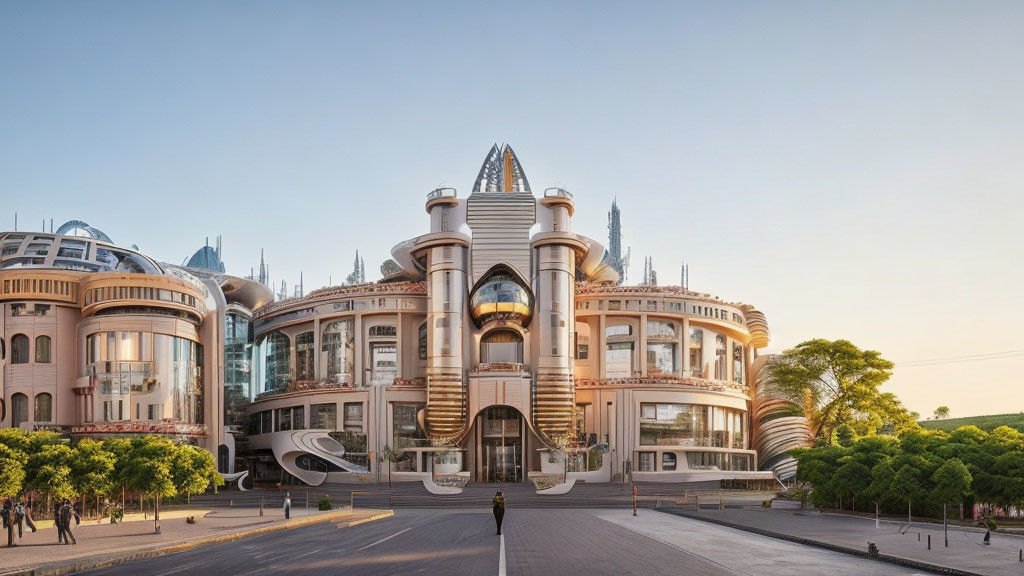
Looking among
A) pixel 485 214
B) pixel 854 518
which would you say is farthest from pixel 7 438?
pixel 485 214

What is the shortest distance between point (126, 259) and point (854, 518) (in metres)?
60.8

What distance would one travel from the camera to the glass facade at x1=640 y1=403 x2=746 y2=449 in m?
88.6

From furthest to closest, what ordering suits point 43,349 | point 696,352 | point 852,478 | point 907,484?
point 696,352
point 43,349
point 852,478
point 907,484

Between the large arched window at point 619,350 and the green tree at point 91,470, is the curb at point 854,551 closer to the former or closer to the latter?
the green tree at point 91,470

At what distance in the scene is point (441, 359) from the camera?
85125mm

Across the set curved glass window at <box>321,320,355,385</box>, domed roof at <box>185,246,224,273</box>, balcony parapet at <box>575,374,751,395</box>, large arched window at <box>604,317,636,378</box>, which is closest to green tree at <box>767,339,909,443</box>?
balcony parapet at <box>575,374,751,395</box>

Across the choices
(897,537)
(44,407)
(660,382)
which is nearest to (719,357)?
(660,382)

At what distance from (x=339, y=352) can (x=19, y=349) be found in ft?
97.2

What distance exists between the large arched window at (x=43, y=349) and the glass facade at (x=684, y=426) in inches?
2004

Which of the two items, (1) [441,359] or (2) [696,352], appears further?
(2) [696,352]

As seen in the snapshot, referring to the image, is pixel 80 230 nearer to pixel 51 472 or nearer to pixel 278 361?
pixel 278 361

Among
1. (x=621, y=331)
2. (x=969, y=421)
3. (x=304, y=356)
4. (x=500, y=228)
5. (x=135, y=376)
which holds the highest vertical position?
(x=500, y=228)

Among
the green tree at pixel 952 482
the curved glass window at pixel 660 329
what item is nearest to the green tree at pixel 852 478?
the green tree at pixel 952 482

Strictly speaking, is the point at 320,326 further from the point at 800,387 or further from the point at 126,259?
the point at 800,387
